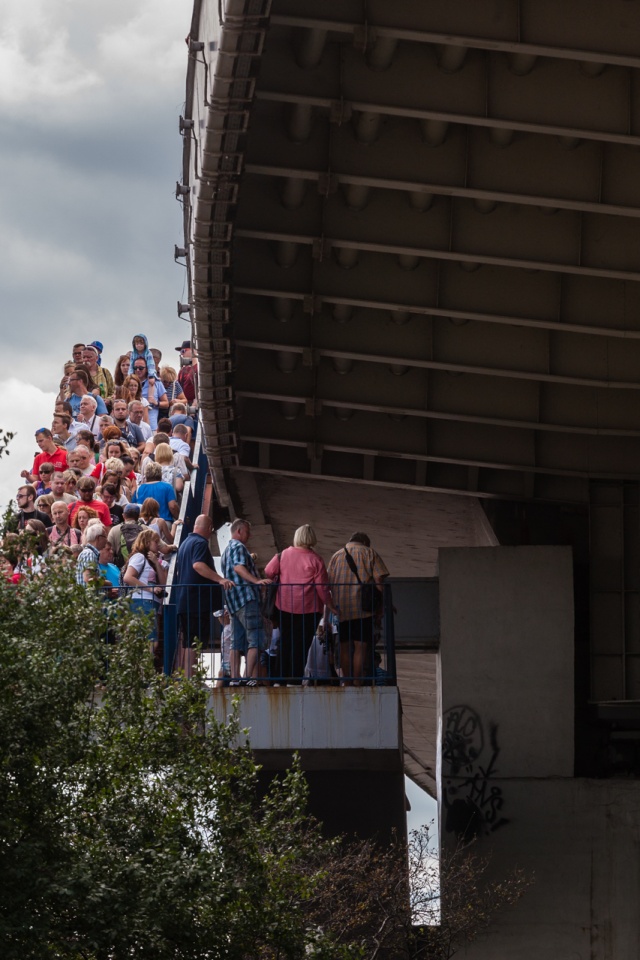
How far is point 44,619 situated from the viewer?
11531 millimetres

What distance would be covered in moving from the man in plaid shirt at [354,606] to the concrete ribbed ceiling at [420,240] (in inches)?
109

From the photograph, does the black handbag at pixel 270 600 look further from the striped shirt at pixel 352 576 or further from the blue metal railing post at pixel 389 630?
the blue metal railing post at pixel 389 630

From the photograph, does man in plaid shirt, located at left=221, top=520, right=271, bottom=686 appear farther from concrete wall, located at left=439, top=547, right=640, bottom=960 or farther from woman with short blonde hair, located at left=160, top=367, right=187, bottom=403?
woman with short blonde hair, located at left=160, top=367, right=187, bottom=403

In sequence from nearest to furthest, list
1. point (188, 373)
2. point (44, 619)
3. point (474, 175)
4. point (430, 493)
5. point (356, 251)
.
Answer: point (44, 619), point (474, 175), point (356, 251), point (430, 493), point (188, 373)

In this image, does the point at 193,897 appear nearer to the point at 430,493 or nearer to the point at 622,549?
the point at 622,549

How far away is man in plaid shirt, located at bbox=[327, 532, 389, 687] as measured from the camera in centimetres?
1472

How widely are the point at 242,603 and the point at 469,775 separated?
14.1 feet

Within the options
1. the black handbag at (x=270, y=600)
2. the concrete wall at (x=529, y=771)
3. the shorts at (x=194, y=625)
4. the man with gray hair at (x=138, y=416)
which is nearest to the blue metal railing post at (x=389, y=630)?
the black handbag at (x=270, y=600)

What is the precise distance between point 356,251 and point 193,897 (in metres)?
7.34

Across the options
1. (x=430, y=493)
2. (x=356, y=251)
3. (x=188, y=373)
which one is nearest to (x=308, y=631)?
(x=356, y=251)

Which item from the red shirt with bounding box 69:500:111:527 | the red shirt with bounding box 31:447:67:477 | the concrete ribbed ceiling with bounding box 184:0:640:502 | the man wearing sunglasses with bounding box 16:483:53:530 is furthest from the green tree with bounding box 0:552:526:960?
the red shirt with bounding box 31:447:67:477

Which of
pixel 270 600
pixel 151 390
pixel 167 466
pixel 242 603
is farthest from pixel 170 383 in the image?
pixel 242 603

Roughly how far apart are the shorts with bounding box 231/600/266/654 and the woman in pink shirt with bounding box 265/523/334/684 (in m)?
0.26

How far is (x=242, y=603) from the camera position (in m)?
14.5
